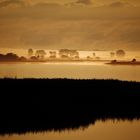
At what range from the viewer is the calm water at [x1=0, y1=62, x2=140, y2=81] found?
17.4 feet

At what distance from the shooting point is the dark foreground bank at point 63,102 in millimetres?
5355

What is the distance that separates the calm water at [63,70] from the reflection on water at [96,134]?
765 mm

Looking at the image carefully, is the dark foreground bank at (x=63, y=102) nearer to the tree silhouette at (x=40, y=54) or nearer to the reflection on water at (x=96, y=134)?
the reflection on water at (x=96, y=134)

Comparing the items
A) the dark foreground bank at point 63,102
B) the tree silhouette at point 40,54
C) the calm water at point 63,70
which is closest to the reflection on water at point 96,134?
the dark foreground bank at point 63,102

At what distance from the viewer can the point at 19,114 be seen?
5.43 m

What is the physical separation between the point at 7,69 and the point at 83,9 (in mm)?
1462

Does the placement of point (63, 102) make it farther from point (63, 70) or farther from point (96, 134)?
point (96, 134)

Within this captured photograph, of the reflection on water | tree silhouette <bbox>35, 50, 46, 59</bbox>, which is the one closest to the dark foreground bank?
the reflection on water

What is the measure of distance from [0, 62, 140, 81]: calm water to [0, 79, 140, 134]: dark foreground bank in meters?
0.29

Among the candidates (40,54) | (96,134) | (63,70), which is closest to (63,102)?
(63,70)

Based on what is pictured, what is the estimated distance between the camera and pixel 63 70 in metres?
5.37

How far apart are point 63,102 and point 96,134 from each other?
1.13 meters

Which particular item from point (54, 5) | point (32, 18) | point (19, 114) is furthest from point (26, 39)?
A: point (19, 114)

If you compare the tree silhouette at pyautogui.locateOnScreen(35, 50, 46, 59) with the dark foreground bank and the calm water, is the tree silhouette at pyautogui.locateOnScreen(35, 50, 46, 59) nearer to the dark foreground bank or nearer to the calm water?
the calm water
